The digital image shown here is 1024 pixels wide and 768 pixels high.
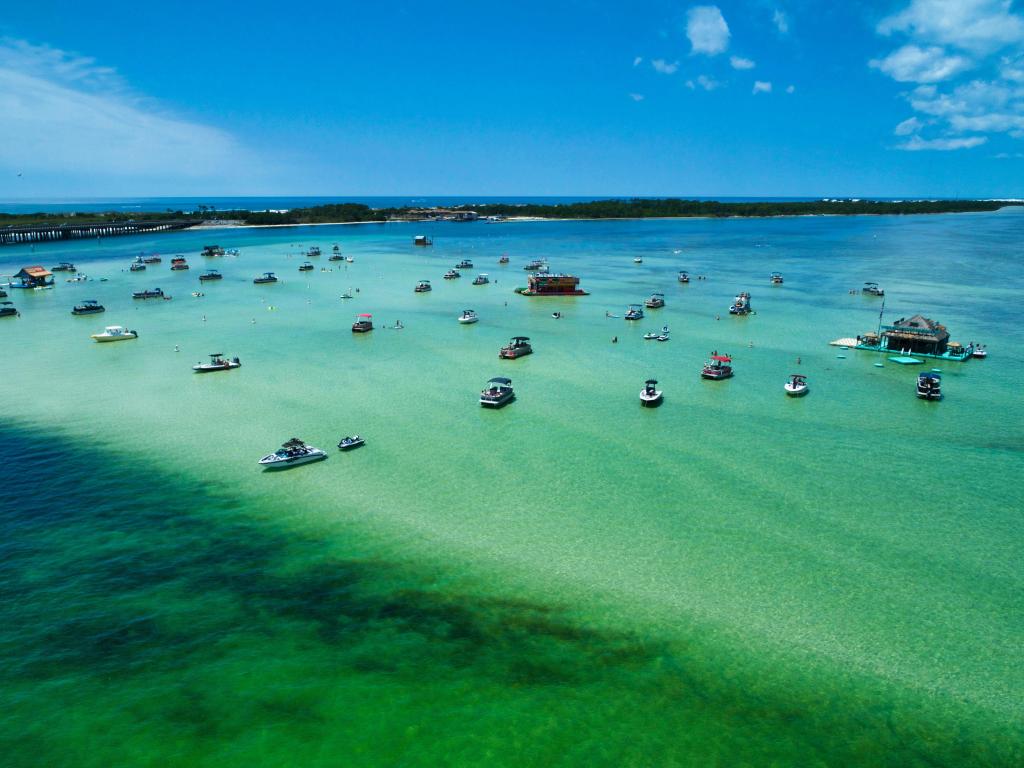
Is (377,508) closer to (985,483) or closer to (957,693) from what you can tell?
(957,693)

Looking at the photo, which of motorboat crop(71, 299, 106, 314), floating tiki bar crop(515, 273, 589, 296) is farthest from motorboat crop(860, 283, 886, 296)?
motorboat crop(71, 299, 106, 314)

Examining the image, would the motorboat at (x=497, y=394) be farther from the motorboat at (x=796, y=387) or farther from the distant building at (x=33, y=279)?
the distant building at (x=33, y=279)

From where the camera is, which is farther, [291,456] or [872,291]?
[872,291]

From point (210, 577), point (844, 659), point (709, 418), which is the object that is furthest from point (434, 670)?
point (709, 418)

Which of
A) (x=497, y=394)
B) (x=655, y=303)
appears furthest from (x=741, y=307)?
(x=497, y=394)

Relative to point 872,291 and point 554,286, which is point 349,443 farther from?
point 872,291

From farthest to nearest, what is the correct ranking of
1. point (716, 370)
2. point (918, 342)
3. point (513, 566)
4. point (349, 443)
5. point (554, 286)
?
1. point (554, 286)
2. point (918, 342)
3. point (716, 370)
4. point (349, 443)
5. point (513, 566)

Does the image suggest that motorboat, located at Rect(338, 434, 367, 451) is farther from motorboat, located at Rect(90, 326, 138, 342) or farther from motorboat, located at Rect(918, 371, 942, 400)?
motorboat, located at Rect(90, 326, 138, 342)
